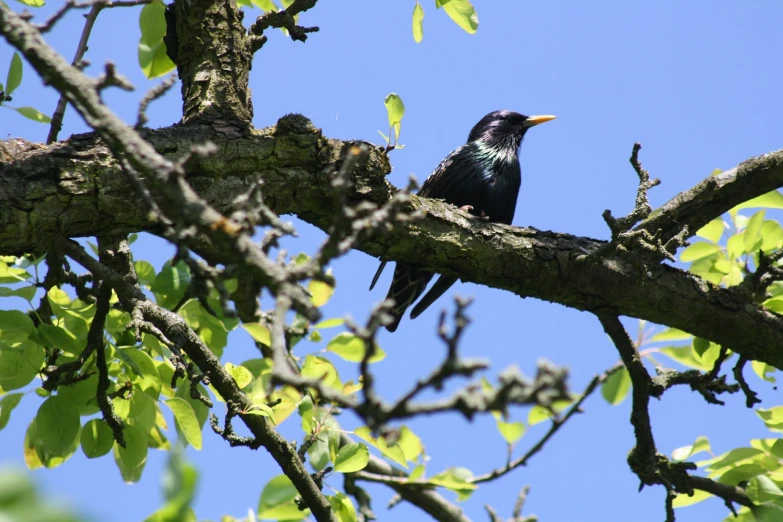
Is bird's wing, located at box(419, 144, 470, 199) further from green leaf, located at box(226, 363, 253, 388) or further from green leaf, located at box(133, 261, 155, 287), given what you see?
green leaf, located at box(226, 363, 253, 388)

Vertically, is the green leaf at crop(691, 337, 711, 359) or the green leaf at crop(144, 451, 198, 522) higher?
the green leaf at crop(691, 337, 711, 359)

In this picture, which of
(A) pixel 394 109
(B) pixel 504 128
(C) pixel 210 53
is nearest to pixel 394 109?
(A) pixel 394 109

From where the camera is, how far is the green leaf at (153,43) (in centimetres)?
306

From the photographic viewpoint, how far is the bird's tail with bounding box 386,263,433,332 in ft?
14.3

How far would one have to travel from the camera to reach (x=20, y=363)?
2.45 meters

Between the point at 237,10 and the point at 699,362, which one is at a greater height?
the point at 237,10

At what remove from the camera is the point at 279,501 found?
8.45ft

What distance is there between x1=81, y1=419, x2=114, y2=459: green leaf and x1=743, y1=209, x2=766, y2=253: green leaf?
253 cm

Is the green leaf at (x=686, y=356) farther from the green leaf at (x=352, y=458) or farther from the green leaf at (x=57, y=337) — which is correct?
the green leaf at (x=57, y=337)

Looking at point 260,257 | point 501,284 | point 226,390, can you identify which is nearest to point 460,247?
point 501,284

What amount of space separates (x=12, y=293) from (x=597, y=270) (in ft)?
6.85

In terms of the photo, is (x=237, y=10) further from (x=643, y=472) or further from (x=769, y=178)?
(x=643, y=472)

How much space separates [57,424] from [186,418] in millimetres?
394

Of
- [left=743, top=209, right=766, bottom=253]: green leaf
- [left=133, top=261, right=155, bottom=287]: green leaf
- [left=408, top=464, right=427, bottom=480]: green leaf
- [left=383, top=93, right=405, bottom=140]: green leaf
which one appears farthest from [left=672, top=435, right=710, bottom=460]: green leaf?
[left=133, top=261, right=155, bottom=287]: green leaf
